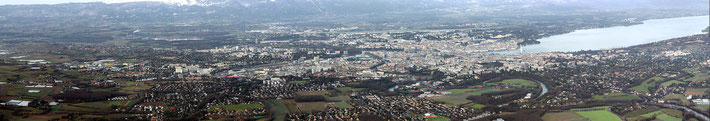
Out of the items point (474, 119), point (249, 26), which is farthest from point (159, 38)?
point (474, 119)

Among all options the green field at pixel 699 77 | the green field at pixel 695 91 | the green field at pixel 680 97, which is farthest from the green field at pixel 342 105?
the green field at pixel 699 77

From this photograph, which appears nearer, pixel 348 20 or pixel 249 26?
pixel 249 26

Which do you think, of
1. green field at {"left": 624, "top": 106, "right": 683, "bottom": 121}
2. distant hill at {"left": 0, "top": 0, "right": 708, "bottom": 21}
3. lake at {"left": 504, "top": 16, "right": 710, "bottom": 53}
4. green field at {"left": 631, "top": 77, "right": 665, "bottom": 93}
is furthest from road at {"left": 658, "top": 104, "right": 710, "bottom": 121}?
distant hill at {"left": 0, "top": 0, "right": 708, "bottom": 21}

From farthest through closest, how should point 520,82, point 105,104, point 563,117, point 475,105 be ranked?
point 520,82, point 105,104, point 475,105, point 563,117

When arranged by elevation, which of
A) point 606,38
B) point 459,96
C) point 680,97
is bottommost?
point 606,38

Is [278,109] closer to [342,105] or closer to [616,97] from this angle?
[342,105]

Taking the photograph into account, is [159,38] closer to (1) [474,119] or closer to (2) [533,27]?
(2) [533,27]

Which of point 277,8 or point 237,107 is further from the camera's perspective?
point 277,8

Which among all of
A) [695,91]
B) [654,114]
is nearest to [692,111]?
[654,114]
